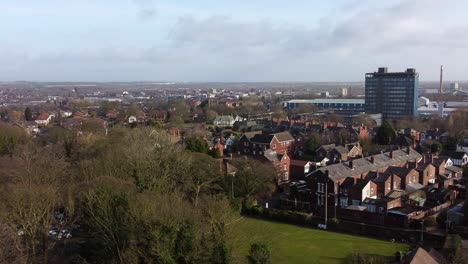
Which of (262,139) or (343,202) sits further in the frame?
(262,139)

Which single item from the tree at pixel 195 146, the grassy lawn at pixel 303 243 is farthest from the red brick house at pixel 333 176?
the tree at pixel 195 146

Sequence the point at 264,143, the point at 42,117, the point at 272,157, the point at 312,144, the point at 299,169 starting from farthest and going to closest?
the point at 42,117, the point at 312,144, the point at 264,143, the point at 299,169, the point at 272,157

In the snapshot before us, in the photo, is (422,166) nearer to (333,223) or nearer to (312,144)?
(333,223)

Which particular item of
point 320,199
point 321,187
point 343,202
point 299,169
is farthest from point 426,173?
point 299,169

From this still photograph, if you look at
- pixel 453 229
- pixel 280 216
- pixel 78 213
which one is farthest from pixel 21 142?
pixel 453 229

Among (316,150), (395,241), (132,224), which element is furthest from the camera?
(316,150)

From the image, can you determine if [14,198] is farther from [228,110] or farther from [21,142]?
[228,110]

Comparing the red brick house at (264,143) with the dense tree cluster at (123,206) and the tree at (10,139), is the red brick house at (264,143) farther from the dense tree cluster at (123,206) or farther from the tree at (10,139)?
the tree at (10,139)
